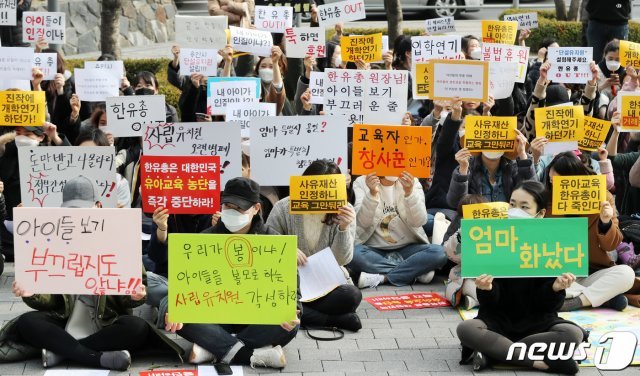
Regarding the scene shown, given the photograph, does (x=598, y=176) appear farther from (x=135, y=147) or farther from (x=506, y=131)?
(x=135, y=147)

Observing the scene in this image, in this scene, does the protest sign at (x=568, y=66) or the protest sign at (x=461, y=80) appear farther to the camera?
the protest sign at (x=568, y=66)

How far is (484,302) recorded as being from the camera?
7.48m

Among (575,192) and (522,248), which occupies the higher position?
(575,192)

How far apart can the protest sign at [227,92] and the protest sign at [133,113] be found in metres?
0.53

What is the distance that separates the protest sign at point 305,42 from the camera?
11906mm

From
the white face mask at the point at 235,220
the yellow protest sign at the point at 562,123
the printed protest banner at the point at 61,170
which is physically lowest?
the white face mask at the point at 235,220

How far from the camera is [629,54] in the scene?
36.6 ft

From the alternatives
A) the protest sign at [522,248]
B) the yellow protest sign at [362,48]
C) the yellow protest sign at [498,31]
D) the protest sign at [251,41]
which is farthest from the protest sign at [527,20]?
the protest sign at [522,248]

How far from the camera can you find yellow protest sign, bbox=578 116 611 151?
9.47 meters

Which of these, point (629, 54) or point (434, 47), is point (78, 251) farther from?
point (629, 54)

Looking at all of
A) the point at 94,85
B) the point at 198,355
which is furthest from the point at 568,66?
the point at 198,355

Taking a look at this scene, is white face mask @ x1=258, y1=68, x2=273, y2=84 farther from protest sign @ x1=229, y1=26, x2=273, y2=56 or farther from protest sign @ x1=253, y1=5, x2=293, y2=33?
protest sign @ x1=253, y1=5, x2=293, y2=33

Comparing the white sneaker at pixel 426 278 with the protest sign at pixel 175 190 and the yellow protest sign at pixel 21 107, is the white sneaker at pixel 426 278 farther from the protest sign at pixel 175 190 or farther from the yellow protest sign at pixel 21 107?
the yellow protest sign at pixel 21 107

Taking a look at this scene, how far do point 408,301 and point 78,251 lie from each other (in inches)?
115
